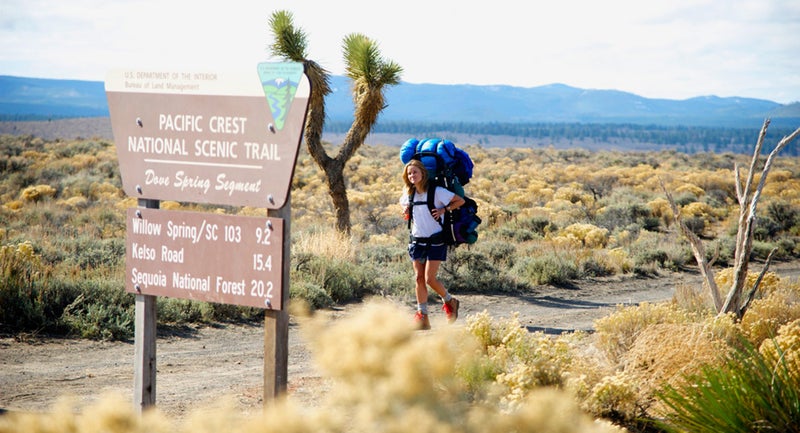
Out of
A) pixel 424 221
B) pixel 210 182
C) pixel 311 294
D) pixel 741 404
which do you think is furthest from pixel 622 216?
pixel 210 182

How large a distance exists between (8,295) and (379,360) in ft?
23.3

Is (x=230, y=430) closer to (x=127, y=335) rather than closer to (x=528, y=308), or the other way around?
(x=127, y=335)

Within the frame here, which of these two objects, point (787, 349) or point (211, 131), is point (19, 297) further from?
point (787, 349)

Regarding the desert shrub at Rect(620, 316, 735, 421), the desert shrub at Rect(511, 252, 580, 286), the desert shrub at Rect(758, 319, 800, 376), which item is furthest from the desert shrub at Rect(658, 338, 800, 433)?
the desert shrub at Rect(511, 252, 580, 286)

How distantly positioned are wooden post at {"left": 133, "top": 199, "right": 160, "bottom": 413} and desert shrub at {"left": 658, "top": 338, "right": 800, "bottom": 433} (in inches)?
118

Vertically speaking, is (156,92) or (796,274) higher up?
(156,92)

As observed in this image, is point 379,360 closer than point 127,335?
Yes

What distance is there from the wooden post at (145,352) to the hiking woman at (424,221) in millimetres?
3370

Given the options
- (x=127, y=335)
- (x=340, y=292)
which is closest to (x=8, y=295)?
(x=127, y=335)

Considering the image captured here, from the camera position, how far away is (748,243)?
7301 millimetres

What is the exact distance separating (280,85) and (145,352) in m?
1.88

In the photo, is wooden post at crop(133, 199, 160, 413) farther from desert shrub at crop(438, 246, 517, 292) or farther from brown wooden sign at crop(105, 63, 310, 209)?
desert shrub at crop(438, 246, 517, 292)

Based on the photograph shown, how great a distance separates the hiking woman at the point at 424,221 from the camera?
7.82 metres

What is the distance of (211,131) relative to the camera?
14.6ft
